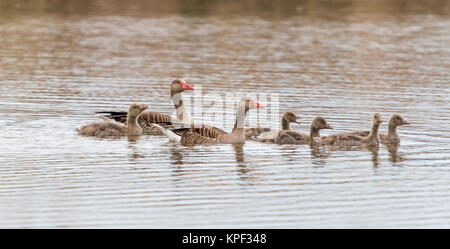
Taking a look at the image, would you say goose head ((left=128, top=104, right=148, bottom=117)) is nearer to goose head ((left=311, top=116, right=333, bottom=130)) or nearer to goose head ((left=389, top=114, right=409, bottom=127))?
goose head ((left=311, top=116, right=333, bottom=130))

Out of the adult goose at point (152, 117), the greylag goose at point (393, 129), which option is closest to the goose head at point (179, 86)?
the adult goose at point (152, 117)

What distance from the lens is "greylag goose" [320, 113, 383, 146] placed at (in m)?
17.5

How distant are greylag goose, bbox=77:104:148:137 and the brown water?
0.36 metres

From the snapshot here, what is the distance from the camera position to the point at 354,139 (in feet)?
57.4

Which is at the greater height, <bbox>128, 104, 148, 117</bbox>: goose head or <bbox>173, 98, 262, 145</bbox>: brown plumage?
<bbox>128, 104, 148, 117</bbox>: goose head

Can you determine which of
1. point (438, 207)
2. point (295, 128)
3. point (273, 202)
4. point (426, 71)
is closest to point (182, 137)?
point (295, 128)

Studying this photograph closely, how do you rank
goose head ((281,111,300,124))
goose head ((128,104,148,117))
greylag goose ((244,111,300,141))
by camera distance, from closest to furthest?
greylag goose ((244,111,300,141))
goose head ((281,111,300,124))
goose head ((128,104,148,117))

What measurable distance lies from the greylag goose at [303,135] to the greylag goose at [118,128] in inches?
110

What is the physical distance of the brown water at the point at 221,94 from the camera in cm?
Answer: 1253

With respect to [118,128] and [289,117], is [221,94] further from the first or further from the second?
[118,128]

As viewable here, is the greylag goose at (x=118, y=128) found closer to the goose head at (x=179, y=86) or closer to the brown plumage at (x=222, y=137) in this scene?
the brown plumage at (x=222, y=137)

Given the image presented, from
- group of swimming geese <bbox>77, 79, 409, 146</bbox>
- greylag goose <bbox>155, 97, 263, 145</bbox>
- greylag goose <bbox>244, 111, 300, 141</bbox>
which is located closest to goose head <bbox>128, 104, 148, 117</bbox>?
group of swimming geese <bbox>77, 79, 409, 146</bbox>
